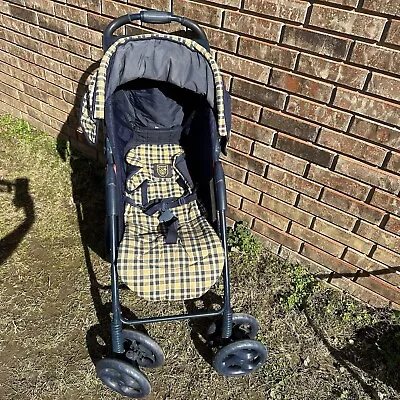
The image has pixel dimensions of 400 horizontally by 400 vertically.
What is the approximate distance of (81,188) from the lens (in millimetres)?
3500

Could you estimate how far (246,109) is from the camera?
2621mm

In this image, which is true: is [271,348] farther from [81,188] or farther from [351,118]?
[81,188]

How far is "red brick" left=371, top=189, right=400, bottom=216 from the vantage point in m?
2.33

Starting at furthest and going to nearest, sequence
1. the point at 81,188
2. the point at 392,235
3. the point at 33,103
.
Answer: the point at 33,103 < the point at 81,188 < the point at 392,235

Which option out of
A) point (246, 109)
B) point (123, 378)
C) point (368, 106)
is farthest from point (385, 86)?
point (123, 378)

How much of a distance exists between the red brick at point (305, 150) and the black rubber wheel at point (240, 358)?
3.78 feet

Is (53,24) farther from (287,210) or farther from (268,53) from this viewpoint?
(287,210)

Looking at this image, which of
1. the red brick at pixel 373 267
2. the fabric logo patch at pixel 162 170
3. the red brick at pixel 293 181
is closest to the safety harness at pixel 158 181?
the fabric logo patch at pixel 162 170

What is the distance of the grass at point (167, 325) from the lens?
2.35 meters

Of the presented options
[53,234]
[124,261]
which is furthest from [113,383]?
[53,234]

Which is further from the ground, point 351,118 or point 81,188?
point 351,118

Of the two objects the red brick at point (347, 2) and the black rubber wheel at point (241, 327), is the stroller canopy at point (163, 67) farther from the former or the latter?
the black rubber wheel at point (241, 327)

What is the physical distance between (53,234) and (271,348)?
1.83 meters

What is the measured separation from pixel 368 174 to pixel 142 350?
65.4 inches
